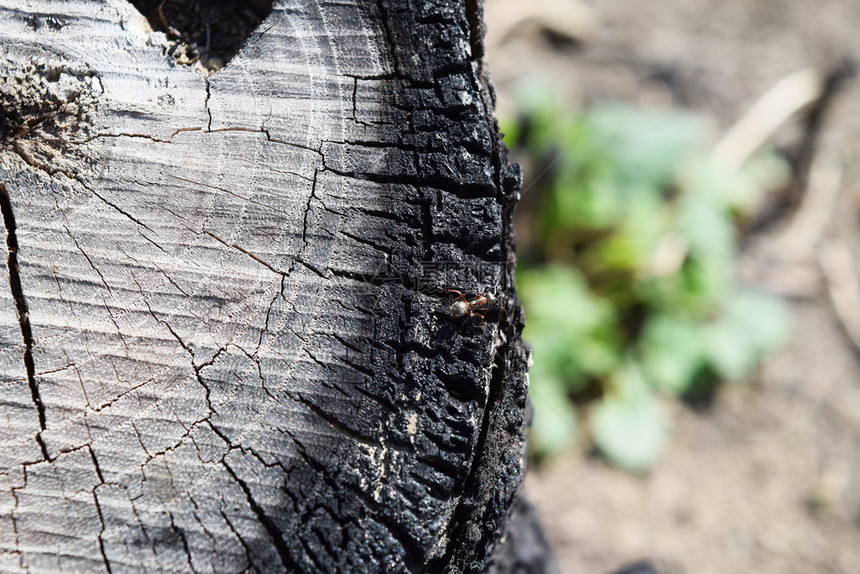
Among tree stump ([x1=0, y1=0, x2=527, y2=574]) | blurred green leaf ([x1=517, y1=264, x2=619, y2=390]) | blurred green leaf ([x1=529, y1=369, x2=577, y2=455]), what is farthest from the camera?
blurred green leaf ([x1=517, y1=264, x2=619, y2=390])

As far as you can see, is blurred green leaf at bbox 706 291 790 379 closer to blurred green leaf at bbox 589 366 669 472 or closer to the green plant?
the green plant

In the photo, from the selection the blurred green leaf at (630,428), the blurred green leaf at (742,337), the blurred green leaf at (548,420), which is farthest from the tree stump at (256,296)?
the blurred green leaf at (742,337)

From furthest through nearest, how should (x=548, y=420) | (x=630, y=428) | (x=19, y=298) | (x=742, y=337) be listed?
(x=742, y=337) < (x=630, y=428) < (x=548, y=420) < (x=19, y=298)

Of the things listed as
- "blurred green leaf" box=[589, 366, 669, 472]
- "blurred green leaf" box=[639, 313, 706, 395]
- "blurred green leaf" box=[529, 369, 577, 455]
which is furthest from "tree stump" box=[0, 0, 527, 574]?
→ "blurred green leaf" box=[639, 313, 706, 395]

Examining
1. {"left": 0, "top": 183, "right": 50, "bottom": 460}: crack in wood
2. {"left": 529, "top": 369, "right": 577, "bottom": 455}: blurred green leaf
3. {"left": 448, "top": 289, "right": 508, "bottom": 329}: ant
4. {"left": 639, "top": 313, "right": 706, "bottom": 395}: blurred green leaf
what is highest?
{"left": 448, "top": 289, "right": 508, "bottom": 329}: ant

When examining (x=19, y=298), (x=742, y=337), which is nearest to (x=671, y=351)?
(x=742, y=337)

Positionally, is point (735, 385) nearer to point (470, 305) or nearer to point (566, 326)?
point (566, 326)

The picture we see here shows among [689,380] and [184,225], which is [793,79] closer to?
[689,380]
